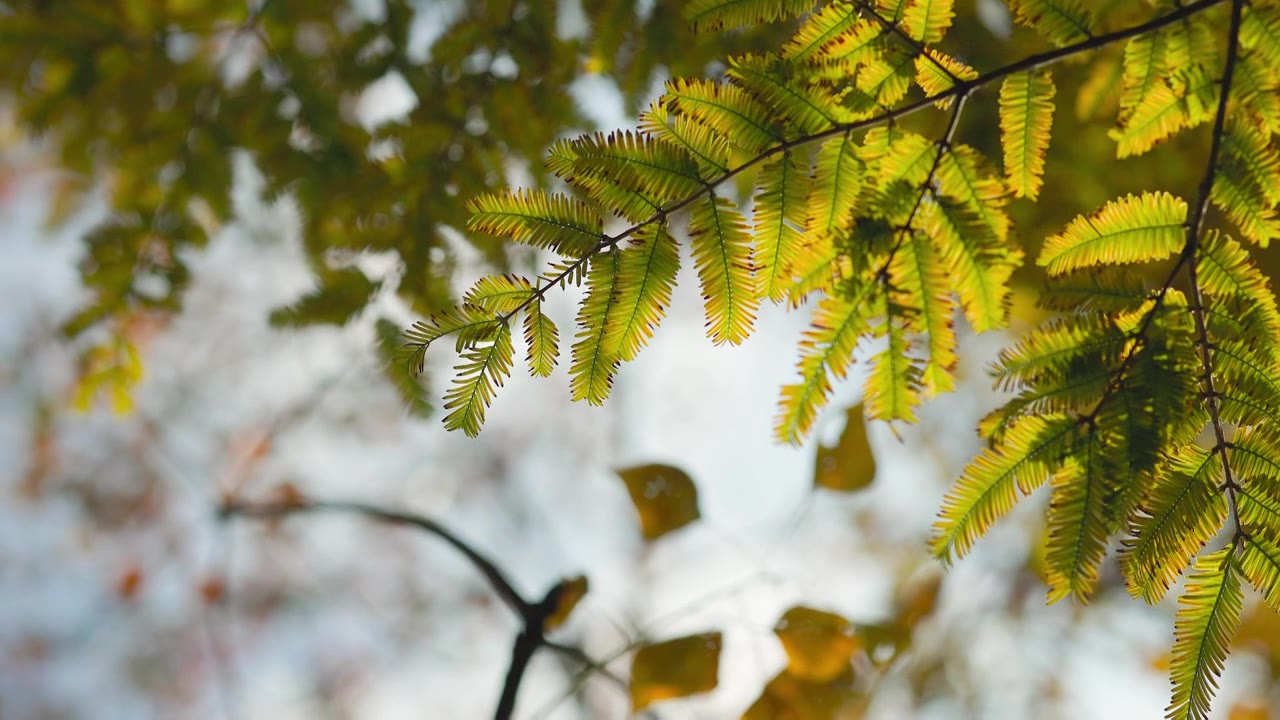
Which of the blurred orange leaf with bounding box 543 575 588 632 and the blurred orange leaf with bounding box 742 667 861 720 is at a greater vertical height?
the blurred orange leaf with bounding box 543 575 588 632

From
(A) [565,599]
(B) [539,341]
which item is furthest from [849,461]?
(B) [539,341]

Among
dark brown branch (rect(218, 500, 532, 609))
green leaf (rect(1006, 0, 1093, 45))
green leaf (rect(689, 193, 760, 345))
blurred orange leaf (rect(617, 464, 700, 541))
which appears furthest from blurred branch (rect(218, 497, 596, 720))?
green leaf (rect(1006, 0, 1093, 45))

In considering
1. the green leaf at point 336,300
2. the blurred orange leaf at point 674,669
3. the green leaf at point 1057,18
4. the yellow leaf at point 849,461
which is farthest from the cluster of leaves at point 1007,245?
the green leaf at point 336,300

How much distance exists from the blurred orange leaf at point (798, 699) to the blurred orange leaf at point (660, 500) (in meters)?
0.34

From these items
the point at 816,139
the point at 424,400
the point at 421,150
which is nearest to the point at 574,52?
the point at 421,150

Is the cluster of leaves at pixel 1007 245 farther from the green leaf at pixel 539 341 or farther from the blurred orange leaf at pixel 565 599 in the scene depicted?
the blurred orange leaf at pixel 565 599

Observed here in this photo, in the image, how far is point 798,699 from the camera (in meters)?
1.44

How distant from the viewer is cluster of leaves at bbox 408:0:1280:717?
920mm

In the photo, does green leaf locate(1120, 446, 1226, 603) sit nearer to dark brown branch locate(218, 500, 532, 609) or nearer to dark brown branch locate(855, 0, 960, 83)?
dark brown branch locate(855, 0, 960, 83)

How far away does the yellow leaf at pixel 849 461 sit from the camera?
1.48 metres

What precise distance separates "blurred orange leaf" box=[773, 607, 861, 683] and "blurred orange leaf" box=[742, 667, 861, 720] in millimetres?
23

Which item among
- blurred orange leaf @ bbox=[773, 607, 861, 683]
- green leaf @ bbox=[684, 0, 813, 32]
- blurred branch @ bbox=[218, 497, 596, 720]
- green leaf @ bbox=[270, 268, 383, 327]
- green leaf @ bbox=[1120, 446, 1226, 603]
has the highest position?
green leaf @ bbox=[270, 268, 383, 327]

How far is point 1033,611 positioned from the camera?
12.8ft

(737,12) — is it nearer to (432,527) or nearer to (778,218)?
(778,218)
